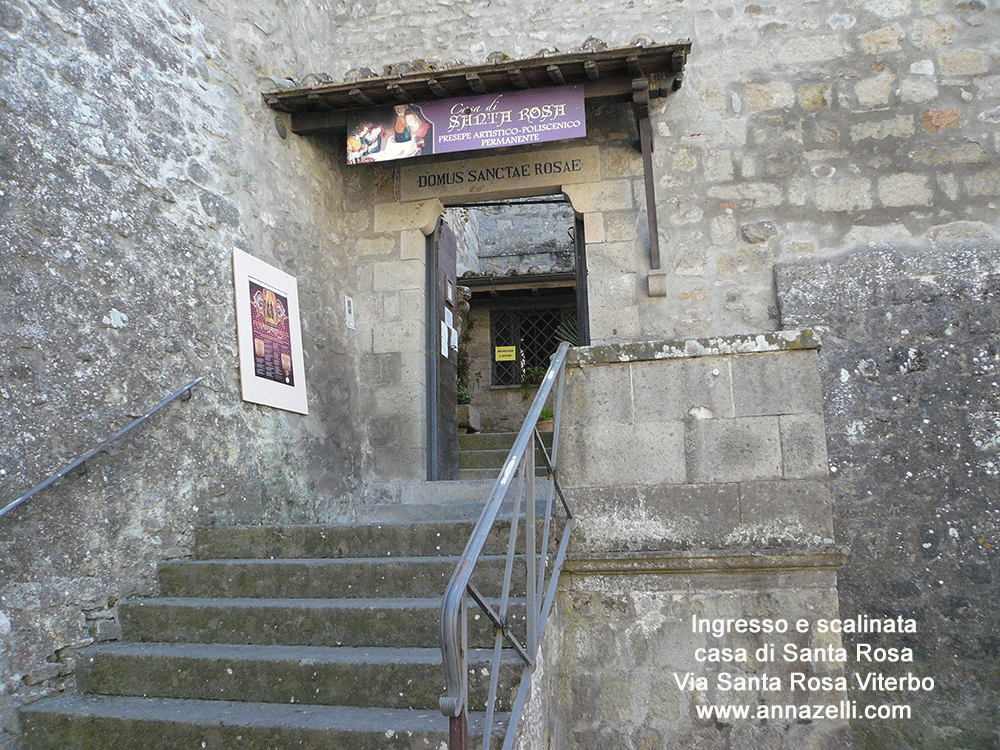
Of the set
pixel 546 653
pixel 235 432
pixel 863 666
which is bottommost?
pixel 863 666

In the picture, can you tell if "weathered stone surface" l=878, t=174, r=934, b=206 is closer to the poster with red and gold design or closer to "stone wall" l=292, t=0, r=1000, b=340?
"stone wall" l=292, t=0, r=1000, b=340

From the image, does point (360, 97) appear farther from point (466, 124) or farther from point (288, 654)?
point (288, 654)

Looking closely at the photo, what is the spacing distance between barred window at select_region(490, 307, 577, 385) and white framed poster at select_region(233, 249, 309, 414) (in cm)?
539

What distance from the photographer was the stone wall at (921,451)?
4230mm

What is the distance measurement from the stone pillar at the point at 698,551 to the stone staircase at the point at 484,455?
8.94ft

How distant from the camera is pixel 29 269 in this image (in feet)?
10.0

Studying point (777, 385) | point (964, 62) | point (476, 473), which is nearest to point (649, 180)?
point (964, 62)

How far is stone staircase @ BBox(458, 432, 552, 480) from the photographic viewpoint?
6338 mm

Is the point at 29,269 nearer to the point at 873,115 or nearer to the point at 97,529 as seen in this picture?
the point at 97,529

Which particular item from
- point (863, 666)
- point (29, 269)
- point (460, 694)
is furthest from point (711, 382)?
point (29, 269)

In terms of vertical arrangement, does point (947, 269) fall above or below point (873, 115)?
below

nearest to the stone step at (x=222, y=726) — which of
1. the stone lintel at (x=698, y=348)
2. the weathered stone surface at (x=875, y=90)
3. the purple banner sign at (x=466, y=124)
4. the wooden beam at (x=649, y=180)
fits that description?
the stone lintel at (x=698, y=348)

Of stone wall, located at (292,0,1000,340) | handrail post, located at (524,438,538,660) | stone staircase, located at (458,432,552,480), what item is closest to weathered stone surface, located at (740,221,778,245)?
stone wall, located at (292,0,1000,340)

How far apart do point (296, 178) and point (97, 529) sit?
273cm
